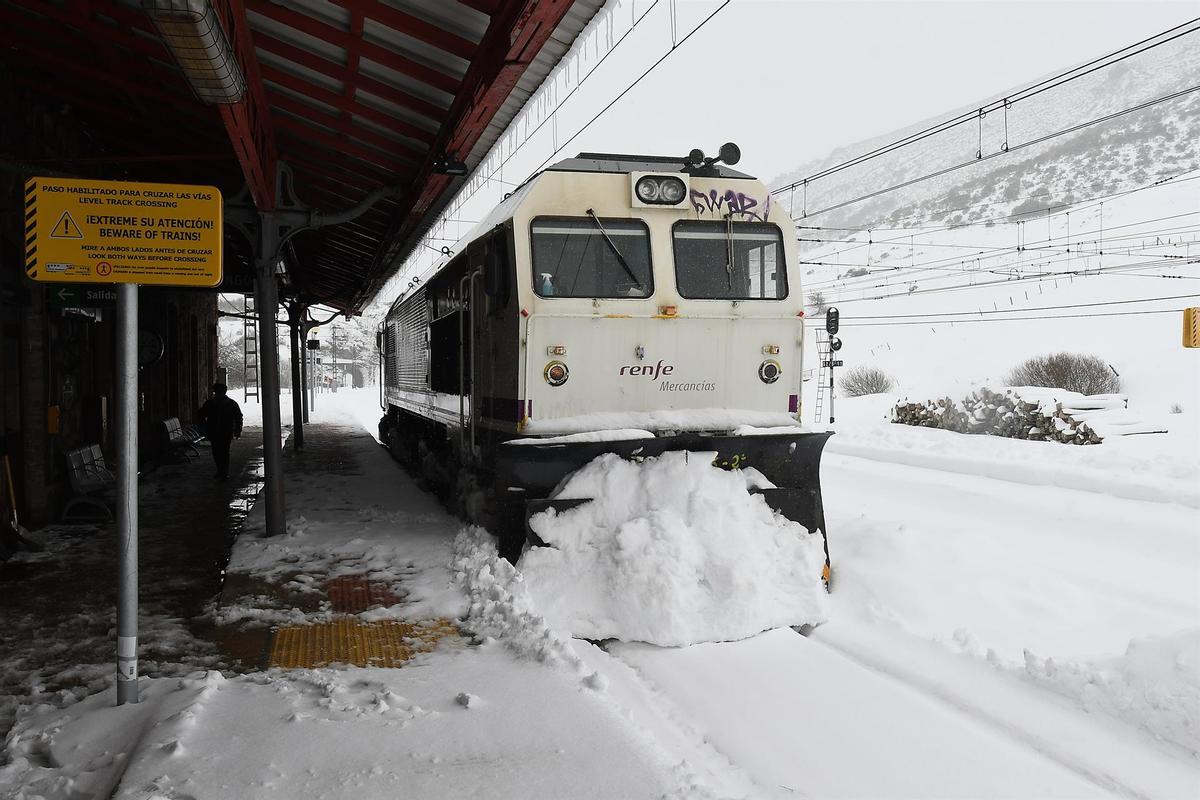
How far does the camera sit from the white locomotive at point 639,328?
6.14m

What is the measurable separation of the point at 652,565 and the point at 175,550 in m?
4.79

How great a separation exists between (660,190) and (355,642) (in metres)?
3.98

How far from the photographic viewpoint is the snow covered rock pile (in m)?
15.7

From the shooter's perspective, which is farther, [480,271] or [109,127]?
[109,127]

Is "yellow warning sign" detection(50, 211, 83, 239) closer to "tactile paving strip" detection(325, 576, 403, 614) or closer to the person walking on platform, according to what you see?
"tactile paving strip" detection(325, 576, 403, 614)

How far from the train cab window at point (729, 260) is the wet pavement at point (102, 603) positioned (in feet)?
13.5

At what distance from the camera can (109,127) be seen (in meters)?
8.83

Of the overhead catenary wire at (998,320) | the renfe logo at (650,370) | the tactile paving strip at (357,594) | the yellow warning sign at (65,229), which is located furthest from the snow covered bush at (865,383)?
the yellow warning sign at (65,229)

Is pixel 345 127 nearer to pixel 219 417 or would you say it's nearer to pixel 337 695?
pixel 337 695

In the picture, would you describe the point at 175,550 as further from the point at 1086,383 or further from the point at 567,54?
the point at 1086,383

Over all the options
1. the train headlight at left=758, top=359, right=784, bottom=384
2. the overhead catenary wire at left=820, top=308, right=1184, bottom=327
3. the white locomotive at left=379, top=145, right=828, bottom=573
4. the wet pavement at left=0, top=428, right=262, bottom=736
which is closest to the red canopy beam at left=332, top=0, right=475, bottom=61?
the white locomotive at left=379, top=145, right=828, bottom=573

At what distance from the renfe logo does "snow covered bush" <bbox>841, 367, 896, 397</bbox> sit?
1097 inches

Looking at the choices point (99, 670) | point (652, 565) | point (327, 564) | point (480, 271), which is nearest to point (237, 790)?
point (99, 670)

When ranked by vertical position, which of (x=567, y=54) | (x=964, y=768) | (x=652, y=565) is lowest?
(x=964, y=768)
